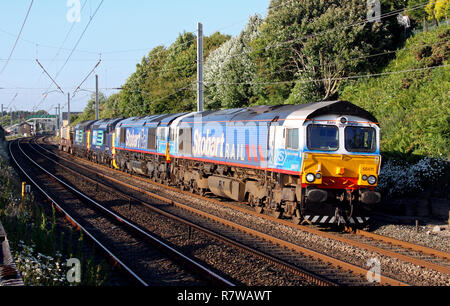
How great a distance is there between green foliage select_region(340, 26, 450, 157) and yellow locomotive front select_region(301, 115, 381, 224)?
22.2 feet

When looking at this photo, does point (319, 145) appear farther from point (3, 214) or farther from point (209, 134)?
point (3, 214)

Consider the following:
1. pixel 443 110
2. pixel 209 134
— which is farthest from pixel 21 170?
pixel 443 110

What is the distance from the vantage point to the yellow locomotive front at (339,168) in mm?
12734

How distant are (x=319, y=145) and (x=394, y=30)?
23681 mm

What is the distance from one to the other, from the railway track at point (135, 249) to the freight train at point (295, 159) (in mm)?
4223

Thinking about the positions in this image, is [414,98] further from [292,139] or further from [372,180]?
[292,139]

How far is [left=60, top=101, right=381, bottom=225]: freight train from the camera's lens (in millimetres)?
12883

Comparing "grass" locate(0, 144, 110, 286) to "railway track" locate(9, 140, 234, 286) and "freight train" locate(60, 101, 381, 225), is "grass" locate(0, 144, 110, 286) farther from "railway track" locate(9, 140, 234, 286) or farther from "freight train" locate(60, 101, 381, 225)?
"freight train" locate(60, 101, 381, 225)

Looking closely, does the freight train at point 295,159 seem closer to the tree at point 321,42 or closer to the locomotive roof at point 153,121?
the locomotive roof at point 153,121

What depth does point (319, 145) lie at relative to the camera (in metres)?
12.9

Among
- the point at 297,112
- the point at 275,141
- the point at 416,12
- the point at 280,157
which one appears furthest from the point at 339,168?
the point at 416,12

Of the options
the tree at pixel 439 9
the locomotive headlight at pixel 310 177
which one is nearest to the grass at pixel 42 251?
the locomotive headlight at pixel 310 177

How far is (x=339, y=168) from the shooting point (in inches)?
509

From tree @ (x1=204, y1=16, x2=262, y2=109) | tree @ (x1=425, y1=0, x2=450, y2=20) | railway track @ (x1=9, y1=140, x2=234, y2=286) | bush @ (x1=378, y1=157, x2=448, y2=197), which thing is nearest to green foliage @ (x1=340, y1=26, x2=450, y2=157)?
bush @ (x1=378, y1=157, x2=448, y2=197)
